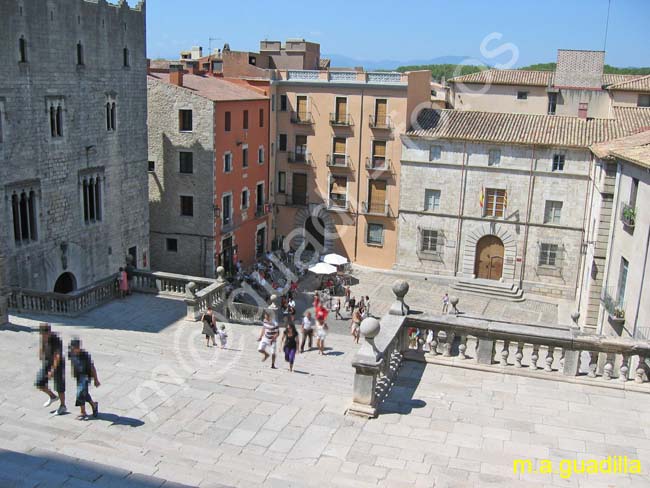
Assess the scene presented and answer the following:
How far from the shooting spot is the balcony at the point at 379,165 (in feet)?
145

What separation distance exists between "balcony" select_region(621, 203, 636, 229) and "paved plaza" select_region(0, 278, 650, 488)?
1211 centimetres

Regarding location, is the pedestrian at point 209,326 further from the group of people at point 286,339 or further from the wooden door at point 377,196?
the wooden door at point 377,196

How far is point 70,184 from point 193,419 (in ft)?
63.2

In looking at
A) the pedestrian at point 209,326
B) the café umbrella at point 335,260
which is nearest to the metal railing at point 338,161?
the café umbrella at point 335,260

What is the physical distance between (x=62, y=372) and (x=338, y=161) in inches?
1379

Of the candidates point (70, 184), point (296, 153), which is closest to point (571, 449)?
point (70, 184)

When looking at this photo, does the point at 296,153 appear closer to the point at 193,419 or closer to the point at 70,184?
the point at 70,184

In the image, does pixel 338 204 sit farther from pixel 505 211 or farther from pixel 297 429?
pixel 297 429

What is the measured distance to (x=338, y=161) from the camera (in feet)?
151

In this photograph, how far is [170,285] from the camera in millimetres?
25391

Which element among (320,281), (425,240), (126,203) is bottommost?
(320,281)

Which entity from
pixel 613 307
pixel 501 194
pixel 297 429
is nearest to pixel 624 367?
pixel 297 429

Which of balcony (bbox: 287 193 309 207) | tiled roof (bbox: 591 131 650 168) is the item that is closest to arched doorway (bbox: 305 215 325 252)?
balcony (bbox: 287 193 309 207)

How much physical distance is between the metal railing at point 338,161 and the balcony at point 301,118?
273cm
